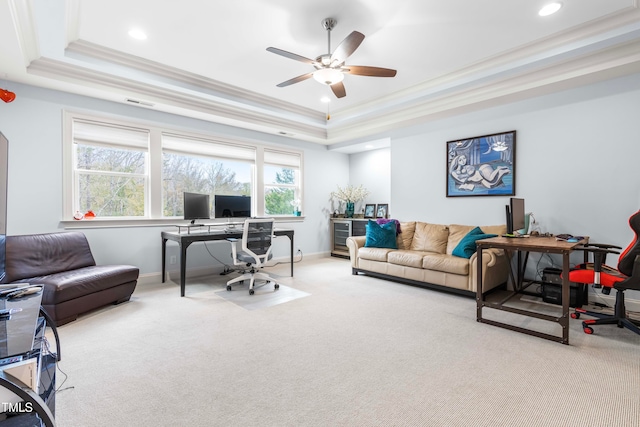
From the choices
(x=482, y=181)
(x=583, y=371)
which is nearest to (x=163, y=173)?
(x=482, y=181)

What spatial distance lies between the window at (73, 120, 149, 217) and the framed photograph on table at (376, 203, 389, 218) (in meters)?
4.30

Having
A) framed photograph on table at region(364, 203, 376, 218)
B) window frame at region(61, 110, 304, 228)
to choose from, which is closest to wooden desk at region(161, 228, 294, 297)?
window frame at region(61, 110, 304, 228)

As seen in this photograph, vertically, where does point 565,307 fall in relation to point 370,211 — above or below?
below

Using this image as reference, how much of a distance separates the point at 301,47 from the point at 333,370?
319 cm

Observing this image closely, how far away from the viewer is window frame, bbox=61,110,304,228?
3783 millimetres

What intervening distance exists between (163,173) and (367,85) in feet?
10.9

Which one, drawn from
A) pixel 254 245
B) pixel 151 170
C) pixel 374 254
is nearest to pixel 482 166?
pixel 374 254

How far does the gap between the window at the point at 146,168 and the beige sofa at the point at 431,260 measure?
2.29m

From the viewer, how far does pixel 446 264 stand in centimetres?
385

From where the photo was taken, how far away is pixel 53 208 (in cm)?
369

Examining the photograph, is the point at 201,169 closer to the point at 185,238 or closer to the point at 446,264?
the point at 185,238

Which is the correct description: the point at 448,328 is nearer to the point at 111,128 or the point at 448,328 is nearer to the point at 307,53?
the point at 307,53

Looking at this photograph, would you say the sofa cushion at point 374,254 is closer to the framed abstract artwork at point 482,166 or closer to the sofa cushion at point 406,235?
the sofa cushion at point 406,235

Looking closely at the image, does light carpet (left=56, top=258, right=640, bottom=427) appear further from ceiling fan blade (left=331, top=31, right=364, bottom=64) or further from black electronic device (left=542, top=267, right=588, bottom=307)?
ceiling fan blade (left=331, top=31, right=364, bottom=64)
